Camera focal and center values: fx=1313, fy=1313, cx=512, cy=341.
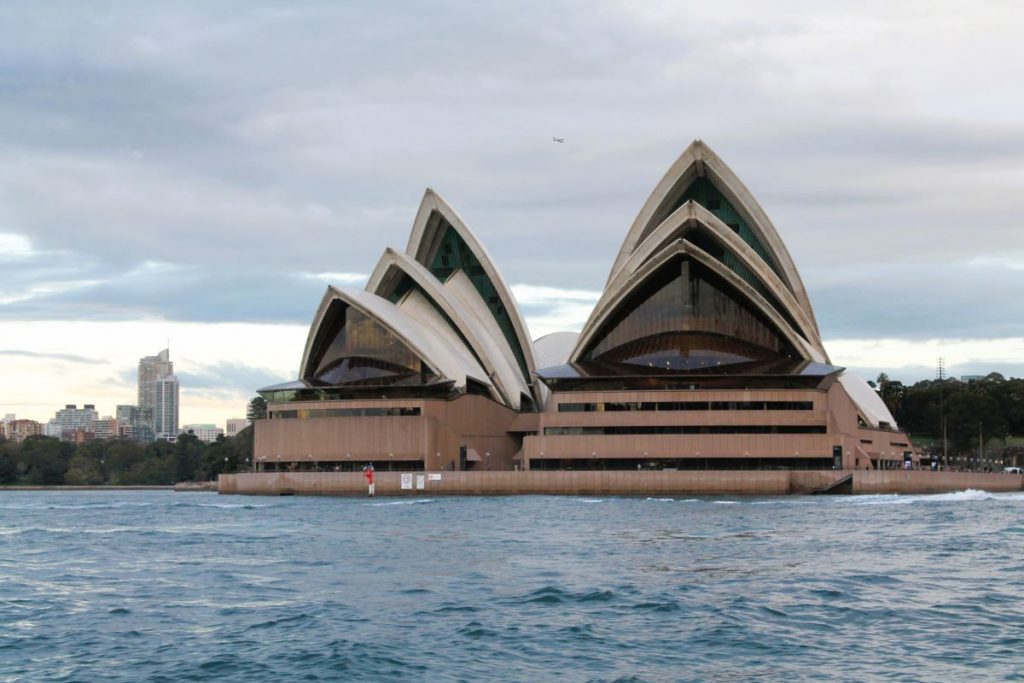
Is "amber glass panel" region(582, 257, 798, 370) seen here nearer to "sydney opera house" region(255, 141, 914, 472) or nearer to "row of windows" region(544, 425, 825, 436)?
"sydney opera house" region(255, 141, 914, 472)

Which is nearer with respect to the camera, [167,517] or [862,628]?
[862,628]

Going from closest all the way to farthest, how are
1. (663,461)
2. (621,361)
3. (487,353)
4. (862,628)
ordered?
1. (862,628)
2. (663,461)
3. (621,361)
4. (487,353)

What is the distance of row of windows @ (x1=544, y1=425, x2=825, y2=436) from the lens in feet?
253

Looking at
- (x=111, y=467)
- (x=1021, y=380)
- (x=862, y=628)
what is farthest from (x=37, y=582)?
(x=1021, y=380)

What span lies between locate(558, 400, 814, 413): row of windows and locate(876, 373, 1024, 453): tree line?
59.4 m

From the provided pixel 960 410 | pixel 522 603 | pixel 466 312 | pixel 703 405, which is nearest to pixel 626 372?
pixel 703 405

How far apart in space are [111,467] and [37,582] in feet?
426

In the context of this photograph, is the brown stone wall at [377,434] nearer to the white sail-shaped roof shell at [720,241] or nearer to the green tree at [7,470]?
the white sail-shaped roof shell at [720,241]

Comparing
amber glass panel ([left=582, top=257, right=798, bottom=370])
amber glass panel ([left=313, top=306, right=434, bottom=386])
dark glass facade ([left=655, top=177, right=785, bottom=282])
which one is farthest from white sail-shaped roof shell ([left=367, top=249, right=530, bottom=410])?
dark glass facade ([left=655, top=177, right=785, bottom=282])

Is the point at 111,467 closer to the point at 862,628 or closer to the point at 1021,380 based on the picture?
the point at 1021,380

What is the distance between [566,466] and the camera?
7931 centimetres

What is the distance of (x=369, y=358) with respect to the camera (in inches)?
3356

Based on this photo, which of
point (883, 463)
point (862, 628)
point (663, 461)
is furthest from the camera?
point (883, 463)

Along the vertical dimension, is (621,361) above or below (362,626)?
above
